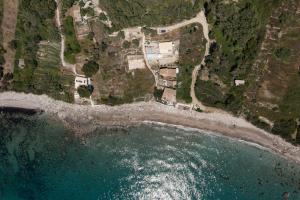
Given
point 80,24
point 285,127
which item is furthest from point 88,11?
point 285,127

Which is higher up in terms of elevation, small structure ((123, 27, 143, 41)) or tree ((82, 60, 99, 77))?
small structure ((123, 27, 143, 41))

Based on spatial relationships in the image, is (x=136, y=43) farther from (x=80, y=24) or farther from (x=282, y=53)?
(x=282, y=53)

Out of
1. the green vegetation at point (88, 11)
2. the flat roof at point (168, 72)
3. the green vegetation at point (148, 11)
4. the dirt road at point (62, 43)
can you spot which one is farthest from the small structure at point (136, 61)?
the dirt road at point (62, 43)

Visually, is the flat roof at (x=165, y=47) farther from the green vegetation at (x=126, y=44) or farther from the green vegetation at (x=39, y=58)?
the green vegetation at (x=39, y=58)

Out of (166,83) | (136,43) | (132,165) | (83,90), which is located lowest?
(132,165)

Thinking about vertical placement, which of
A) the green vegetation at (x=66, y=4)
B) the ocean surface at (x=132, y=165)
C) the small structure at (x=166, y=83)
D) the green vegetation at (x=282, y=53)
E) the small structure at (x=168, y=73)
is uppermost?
the green vegetation at (x=66, y=4)

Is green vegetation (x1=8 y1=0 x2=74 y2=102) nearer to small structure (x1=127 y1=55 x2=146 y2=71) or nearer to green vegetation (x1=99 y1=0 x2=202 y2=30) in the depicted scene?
green vegetation (x1=99 y1=0 x2=202 y2=30)

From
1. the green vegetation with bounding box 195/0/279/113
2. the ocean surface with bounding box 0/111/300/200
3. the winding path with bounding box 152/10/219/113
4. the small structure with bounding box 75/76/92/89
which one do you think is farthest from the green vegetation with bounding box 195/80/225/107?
the small structure with bounding box 75/76/92/89
